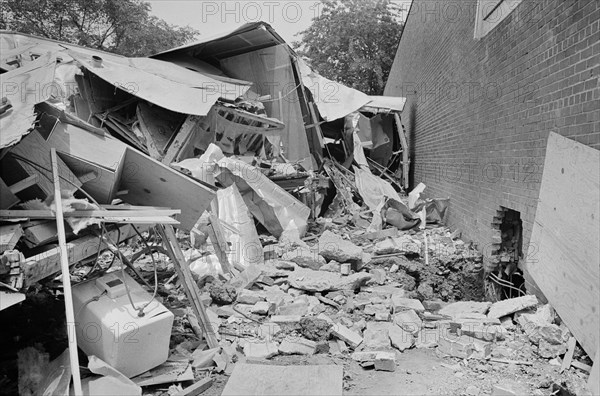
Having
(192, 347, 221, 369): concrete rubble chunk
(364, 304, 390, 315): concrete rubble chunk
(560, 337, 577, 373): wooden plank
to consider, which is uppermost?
(560, 337, 577, 373): wooden plank

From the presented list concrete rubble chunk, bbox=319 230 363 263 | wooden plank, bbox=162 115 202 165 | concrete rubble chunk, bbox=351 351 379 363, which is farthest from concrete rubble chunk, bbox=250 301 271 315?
wooden plank, bbox=162 115 202 165

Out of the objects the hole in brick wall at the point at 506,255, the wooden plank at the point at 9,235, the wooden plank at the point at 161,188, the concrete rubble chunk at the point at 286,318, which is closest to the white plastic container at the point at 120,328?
the wooden plank at the point at 9,235

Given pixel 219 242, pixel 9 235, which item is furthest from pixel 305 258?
pixel 9 235

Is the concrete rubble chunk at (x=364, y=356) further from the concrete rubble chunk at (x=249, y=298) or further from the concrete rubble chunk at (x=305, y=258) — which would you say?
the concrete rubble chunk at (x=305, y=258)

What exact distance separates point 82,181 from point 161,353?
1537mm

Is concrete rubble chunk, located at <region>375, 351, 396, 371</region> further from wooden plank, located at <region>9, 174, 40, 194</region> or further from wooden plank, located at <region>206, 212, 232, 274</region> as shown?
wooden plank, located at <region>9, 174, 40, 194</region>

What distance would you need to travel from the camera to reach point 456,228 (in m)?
7.07

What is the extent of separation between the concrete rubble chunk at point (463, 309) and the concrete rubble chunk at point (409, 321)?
47 centimetres

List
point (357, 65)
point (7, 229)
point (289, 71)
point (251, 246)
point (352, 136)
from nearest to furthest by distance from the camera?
point (7, 229) → point (251, 246) → point (289, 71) → point (352, 136) → point (357, 65)

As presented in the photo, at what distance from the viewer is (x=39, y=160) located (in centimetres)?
322

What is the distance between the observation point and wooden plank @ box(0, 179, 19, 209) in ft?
9.63

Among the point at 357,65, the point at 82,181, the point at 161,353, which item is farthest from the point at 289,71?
the point at 357,65

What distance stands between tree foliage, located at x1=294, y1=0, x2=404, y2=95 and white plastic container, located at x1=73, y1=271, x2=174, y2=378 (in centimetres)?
2396

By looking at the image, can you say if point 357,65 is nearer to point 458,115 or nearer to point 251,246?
point 458,115
